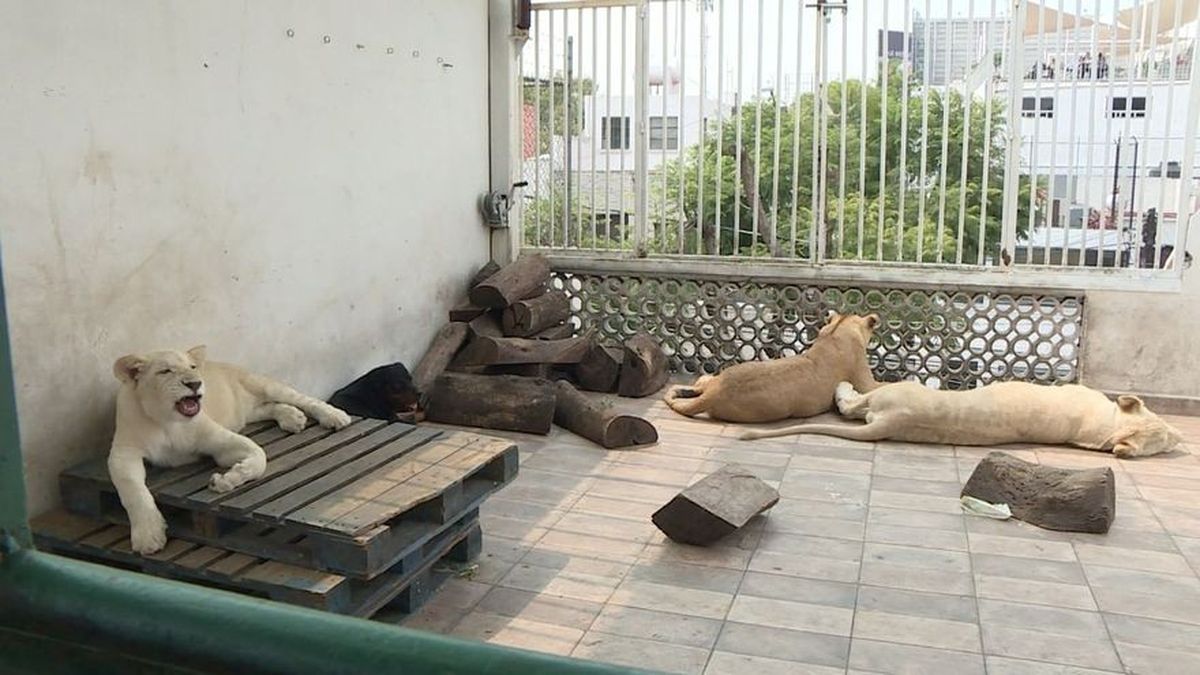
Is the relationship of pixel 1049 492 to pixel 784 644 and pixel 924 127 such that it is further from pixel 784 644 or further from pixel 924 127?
pixel 924 127

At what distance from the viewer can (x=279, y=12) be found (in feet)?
16.7

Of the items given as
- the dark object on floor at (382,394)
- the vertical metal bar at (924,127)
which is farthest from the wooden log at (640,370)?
the vertical metal bar at (924,127)

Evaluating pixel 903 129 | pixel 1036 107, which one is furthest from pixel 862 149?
pixel 1036 107

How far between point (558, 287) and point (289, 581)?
15.0ft

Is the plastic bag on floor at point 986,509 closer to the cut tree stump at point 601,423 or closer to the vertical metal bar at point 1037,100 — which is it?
the cut tree stump at point 601,423

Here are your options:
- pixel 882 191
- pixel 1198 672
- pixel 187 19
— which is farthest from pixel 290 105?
pixel 1198 672

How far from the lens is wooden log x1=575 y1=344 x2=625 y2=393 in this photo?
683 centimetres

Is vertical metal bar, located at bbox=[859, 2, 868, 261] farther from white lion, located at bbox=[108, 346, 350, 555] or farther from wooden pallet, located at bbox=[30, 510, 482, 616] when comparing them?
white lion, located at bbox=[108, 346, 350, 555]

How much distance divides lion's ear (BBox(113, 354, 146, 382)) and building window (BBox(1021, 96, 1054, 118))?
212 inches

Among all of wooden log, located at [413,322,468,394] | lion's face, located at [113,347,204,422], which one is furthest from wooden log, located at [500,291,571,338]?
lion's face, located at [113,347,204,422]

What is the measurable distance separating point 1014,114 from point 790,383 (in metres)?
2.29

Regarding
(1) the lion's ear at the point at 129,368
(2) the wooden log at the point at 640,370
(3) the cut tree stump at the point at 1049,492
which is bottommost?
(3) the cut tree stump at the point at 1049,492

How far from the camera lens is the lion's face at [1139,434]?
5.55 meters

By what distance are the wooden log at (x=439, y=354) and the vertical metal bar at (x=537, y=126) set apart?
1243 mm
